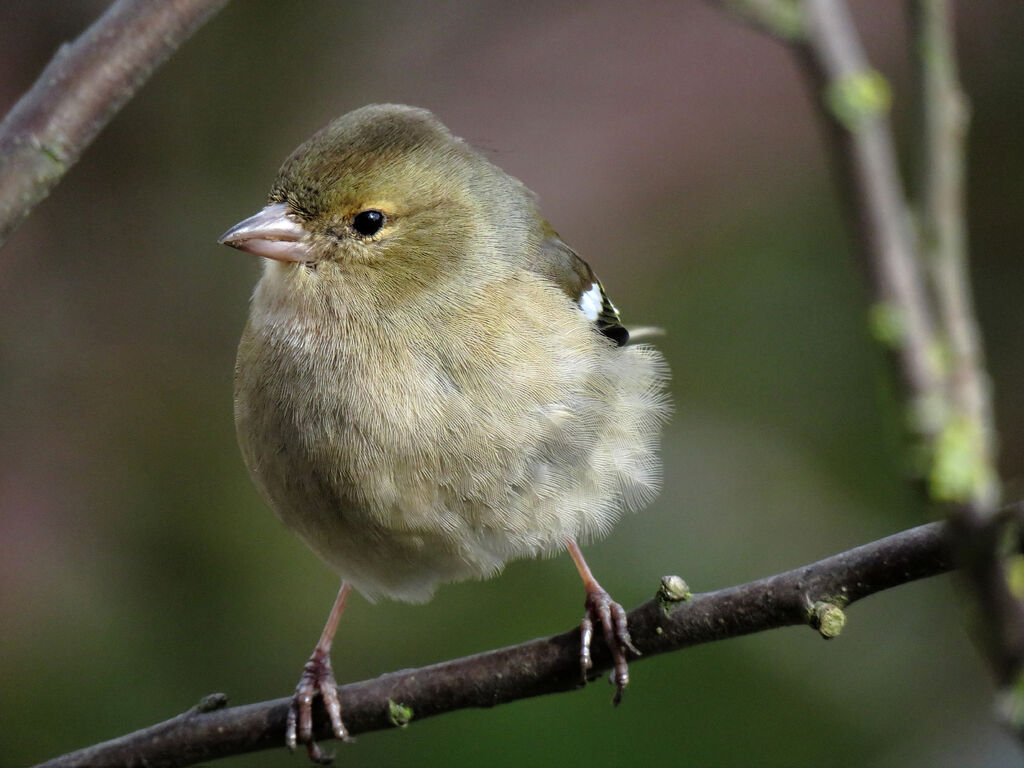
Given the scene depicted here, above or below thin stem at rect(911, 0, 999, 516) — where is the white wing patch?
below

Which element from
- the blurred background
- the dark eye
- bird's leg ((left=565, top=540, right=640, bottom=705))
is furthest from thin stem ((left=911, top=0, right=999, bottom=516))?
the blurred background

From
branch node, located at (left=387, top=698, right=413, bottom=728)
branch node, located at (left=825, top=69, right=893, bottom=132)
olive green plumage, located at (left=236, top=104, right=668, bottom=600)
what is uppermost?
branch node, located at (left=825, top=69, right=893, bottom=132)

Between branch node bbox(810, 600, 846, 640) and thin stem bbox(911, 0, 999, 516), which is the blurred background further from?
thin stem bbox(911, 0, 999, 516)

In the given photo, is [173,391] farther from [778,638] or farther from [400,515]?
[778,638]

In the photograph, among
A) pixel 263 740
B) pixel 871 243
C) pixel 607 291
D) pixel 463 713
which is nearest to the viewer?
pixel 871 243

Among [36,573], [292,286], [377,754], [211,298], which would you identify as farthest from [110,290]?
[377,754]

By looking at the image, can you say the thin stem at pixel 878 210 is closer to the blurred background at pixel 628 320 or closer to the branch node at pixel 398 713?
the branch node at pixel 398 713
